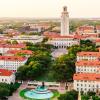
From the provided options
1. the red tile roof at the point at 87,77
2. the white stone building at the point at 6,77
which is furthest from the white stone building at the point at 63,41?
the red tile roof at the point at 87,77

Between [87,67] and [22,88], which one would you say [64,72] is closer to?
[87,67]

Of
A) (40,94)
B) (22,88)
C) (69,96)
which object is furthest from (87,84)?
(22,88)

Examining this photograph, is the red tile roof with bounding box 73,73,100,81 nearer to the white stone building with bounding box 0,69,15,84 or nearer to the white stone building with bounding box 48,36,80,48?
the white stone building with bounding box 0,69,15,84

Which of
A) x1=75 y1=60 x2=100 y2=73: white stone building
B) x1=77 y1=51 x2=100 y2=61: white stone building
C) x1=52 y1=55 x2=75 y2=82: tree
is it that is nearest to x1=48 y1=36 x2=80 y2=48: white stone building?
x1=77 y1=51 x2=100 y2=61: white stone building

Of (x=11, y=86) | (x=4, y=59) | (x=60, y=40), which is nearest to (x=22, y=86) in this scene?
(x=11, y=86)

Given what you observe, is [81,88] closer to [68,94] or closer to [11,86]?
[68,94]

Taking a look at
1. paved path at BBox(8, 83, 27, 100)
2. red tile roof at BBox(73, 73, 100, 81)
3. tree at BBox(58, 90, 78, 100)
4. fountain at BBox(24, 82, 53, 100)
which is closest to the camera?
tree at BBox(58, 90, 78, 100)

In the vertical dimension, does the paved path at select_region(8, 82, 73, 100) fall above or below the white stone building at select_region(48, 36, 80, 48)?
below

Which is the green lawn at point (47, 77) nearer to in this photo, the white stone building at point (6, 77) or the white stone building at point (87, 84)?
the white stone building at point (6, 77)
